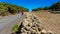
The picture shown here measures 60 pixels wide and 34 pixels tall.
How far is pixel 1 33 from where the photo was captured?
14891mm

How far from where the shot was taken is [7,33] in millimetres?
14898

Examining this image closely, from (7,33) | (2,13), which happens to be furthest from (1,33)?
(2,13)

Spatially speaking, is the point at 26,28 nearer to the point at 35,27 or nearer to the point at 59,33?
the point at 35,27

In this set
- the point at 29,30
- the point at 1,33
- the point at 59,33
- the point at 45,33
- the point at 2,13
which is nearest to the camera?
the point at 45,33

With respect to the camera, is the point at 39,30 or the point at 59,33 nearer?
the point at 39,30

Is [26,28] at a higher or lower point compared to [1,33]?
higher

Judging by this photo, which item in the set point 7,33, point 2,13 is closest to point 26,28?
point 7,33

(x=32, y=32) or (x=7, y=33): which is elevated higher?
(x=32, y=32)

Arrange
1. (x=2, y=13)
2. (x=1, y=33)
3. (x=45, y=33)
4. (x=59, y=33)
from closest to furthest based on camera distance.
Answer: (x=45, y=33)
(x=59, y=33)
(x=1, y=33)
(x=2, y=13)

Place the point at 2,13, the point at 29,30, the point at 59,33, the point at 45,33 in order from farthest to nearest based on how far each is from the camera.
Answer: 1. the point at 2,13
2. the point at 59,33
3. the point at 29,30
4. the point at 45,33

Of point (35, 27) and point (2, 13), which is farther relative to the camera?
point (2, 13)

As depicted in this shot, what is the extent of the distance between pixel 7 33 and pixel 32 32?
5658 millimetres

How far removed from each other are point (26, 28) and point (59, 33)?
2.07 meters

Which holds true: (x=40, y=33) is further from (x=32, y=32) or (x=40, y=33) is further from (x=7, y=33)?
(x=7, y=33)
